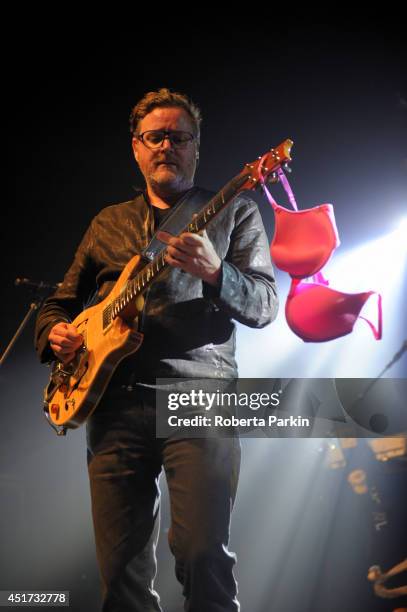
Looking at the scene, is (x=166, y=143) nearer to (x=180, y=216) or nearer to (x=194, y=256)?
(x=180, y=216)

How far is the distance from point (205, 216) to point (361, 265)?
11.4ft

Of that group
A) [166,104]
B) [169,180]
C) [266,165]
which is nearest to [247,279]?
[266,165]

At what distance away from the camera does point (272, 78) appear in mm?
4457

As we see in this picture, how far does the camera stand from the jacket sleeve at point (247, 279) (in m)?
1.76

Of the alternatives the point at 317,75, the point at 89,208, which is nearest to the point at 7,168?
the point at 89,208

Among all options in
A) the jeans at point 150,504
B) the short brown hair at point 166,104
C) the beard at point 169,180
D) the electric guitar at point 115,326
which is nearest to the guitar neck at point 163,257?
the electric guitar at point 115,326

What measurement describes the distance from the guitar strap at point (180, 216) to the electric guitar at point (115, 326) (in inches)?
3.9

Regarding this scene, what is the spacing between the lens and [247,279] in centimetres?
187

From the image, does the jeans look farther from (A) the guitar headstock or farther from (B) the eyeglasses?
(B) the eyeglasses

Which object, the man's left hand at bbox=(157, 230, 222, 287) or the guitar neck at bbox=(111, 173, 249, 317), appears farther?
the guitar neck at bbox=(111, 173, 249, 317)

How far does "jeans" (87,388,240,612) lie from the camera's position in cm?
159

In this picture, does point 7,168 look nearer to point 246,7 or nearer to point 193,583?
point 246,7

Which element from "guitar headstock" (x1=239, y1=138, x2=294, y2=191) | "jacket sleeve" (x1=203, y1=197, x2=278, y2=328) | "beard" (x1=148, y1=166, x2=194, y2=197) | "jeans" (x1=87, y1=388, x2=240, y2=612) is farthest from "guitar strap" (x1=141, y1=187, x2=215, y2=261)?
"jeans" (x1=87, y1=388, x2=240, y2=612)

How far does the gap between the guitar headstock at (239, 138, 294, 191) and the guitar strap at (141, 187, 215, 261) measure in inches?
12.1
